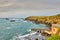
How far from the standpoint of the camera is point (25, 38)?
126 ft

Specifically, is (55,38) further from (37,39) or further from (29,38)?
(29,38)

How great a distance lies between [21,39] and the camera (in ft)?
124

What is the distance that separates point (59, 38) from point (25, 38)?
20.9m

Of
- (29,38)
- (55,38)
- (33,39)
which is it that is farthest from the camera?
(29,38)

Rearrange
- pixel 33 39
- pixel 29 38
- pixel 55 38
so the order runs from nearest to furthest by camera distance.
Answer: pixel 55 38 → pixel 33 39 → pixel 29 38

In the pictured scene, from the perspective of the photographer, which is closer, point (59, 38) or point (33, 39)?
point (59, 38)

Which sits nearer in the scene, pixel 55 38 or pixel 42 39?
pixel 55 38

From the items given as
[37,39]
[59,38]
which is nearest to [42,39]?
[37,39]

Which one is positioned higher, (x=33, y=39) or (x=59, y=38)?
(x=59, y=38)

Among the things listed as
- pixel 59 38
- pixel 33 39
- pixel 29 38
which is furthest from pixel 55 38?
pixel 29 38

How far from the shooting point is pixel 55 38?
17703mm

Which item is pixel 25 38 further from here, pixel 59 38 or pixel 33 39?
pixel 59 38

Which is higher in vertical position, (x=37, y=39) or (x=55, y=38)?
(x=55, y=38)

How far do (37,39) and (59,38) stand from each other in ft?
59.2
